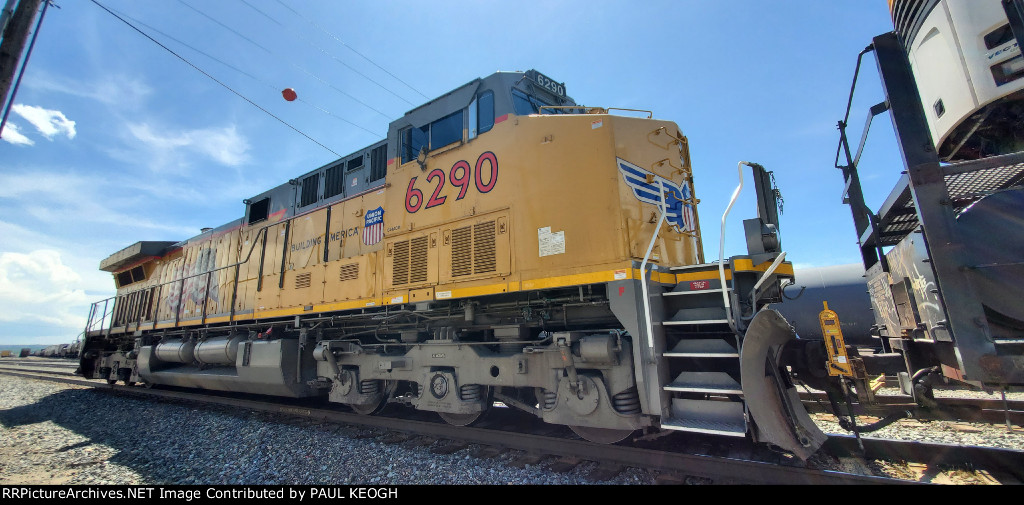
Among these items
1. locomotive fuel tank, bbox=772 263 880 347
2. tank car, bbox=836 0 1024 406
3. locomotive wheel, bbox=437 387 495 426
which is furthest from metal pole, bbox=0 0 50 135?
locomotive fuel tank, bbox=772 263 880 347

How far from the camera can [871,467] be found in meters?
3.61

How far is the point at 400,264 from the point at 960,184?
207 inches

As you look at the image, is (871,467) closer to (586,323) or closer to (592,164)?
(586,323)

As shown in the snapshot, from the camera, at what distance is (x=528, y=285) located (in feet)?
14.4

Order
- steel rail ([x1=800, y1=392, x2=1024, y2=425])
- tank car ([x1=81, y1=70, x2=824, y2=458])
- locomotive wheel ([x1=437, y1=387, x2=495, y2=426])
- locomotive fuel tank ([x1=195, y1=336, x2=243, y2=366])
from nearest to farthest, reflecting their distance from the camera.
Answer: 1. tank car ([x1=81, y1=70, x2=824, y2=458])
2. steel rail ([x1=800, y1=392, x2=1024, y2=425])
3. locomotive wheel ([x1=437, y1=387, x2=495, y2=426])
4. locomotive fuel tank ([x1=195, y1=336, x2=243, y2=366])

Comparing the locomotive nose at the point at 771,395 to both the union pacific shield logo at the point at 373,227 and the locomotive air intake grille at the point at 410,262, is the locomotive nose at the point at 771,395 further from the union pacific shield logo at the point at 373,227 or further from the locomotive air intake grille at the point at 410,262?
the union pacific shield logo at the point at 373,227

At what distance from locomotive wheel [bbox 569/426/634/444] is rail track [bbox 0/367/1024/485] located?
0.33 ft

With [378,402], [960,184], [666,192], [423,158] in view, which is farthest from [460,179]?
[960,184]

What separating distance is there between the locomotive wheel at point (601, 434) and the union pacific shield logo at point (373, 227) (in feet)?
11.9

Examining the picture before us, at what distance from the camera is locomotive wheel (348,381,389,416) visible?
5.97 meters

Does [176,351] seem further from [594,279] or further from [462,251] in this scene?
[594,279]

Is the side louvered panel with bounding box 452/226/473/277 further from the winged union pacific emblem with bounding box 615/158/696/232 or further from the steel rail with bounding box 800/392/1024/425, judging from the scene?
the steel rail with bounding box 800/392/1024/425

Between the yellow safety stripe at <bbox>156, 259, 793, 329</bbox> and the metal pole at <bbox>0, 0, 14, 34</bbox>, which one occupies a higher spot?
the metal pole at <bbox>0, 0, 14, 34</bbox>

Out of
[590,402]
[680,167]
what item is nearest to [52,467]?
[590,402]
